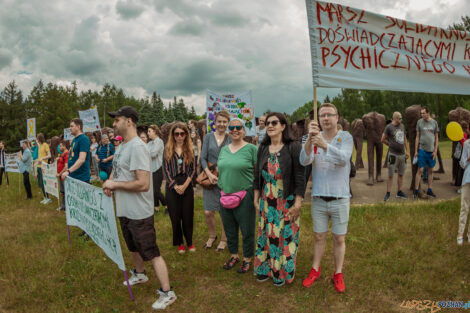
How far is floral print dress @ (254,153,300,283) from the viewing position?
323 cm

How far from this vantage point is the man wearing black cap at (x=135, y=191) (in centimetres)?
287

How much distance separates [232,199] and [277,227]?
0.63 metres

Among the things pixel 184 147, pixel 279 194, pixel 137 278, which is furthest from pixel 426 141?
pixel 137 278

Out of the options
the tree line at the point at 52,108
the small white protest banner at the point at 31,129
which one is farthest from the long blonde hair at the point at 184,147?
the tree line at the point at 52,108

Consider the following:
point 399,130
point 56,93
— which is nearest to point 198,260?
point 399,130

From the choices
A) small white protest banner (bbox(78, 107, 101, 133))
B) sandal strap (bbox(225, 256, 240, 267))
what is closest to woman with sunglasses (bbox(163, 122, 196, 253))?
sandal strap (bbox(225, 256, 240, 267))

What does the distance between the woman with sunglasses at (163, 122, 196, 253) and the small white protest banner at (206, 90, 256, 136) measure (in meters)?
3.45

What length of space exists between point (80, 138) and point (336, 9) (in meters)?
4.18

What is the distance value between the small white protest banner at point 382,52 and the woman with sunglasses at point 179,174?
2.15 m

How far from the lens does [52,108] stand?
146 feet

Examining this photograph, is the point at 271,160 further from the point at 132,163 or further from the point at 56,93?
the point at 56,93

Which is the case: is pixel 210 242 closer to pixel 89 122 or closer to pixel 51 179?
pixel 51 179

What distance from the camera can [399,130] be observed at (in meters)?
6.71

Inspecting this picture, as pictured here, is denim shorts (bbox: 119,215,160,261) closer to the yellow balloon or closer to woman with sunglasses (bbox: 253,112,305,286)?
woman with sunglasses (bbox: 253,112,305,286)
